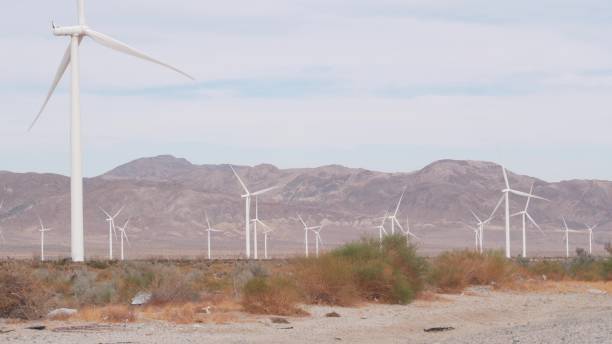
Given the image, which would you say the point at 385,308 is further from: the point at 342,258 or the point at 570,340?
the point at 570,340

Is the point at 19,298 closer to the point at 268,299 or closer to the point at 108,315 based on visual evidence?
the point at 108,315

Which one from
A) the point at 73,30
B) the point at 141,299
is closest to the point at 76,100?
the point at 73,30

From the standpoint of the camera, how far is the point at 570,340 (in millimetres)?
23094

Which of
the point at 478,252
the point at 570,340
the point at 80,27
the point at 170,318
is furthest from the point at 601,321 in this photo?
the point at 80,27

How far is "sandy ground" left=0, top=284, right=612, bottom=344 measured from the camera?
25156 millimetres

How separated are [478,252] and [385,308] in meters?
17.2

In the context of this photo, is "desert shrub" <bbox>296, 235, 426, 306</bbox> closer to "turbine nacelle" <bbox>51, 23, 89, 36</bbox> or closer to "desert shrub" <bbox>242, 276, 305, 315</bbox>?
"desert shrub" <bbox>242, 276, 305, 315</bbox>

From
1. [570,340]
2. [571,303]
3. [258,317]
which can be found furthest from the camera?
[571,303]

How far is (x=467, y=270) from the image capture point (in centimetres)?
4759

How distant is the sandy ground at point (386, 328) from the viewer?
25.2 m

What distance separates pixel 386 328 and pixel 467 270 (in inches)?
710

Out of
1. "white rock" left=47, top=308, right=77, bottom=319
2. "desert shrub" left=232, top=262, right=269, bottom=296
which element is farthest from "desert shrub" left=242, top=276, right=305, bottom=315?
"white rock" left=47, top=308, right=77, bottom=319

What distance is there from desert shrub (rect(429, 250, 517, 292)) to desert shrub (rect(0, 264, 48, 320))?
19.6 metres

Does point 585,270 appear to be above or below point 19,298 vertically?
below
